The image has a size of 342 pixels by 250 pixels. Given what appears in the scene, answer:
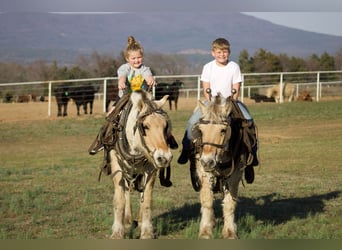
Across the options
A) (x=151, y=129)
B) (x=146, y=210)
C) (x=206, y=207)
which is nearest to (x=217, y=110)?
(x=151, y=129)

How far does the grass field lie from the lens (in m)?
8.68

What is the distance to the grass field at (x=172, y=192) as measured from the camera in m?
8.68

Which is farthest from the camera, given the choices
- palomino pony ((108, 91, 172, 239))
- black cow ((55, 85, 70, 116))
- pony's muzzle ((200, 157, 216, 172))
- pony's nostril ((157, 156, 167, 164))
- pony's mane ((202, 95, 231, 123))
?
black cow ((55, 85, 70, 116))

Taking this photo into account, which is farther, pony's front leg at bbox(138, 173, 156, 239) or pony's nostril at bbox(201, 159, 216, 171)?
pony's front leg at bbox(138, 173, 156, 239)

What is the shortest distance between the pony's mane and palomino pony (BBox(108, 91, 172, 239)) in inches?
18.9

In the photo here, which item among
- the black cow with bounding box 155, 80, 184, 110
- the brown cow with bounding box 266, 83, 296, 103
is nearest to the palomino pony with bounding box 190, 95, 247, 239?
the black cow with bounding box 155, 80, 184, 110

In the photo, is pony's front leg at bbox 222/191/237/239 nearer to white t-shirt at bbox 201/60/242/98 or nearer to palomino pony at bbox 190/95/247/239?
palomino pony at bbox 190/95/247/239

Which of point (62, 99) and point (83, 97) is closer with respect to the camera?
point (62, 99)

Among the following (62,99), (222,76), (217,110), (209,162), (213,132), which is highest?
(222,76)

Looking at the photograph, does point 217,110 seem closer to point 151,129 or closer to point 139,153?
point 151,129

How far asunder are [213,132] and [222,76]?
3.68 ft

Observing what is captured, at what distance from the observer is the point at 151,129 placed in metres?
7.24

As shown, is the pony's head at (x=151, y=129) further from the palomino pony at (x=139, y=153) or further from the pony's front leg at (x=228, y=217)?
the pony's front leg at (x=228, y=217)

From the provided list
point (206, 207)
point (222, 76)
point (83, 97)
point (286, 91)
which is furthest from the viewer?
point (286, 91)
